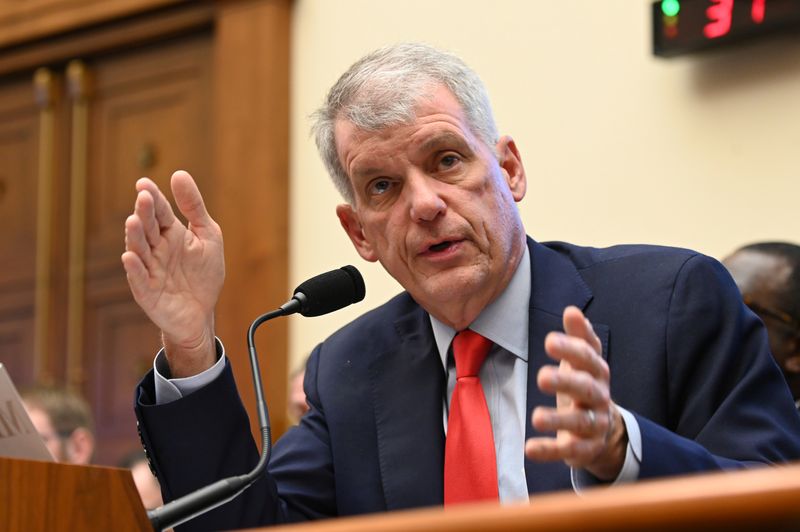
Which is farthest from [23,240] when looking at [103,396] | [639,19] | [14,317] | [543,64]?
[639,19]

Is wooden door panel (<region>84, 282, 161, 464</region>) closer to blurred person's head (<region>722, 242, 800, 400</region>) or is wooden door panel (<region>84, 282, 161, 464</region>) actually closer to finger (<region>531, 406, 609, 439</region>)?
blurred person's head (<region>722, 242, 800, 400</region>)

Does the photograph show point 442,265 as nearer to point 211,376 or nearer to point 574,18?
point 211,376

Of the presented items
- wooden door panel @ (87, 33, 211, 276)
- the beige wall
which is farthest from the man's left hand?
wooden door panel @ (87, 33, 211, 276)

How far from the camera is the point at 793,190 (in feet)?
11.9

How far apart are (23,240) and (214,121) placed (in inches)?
43.0

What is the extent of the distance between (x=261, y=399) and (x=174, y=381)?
0.16 meters

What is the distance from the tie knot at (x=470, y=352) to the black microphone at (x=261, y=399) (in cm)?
22

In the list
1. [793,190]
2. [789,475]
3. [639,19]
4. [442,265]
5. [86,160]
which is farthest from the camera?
[86,160]

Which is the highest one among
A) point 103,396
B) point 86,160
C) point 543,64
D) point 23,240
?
point 543,64

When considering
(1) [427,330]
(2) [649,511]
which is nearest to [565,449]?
(2) [649,511]

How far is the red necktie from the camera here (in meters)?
1.95

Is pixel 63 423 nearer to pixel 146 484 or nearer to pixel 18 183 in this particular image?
pixel 146 484

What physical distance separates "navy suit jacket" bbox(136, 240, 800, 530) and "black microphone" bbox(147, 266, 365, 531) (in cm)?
11

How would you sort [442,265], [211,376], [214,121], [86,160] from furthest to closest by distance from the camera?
[86,160], [214,121], [442,265], [211,376]
